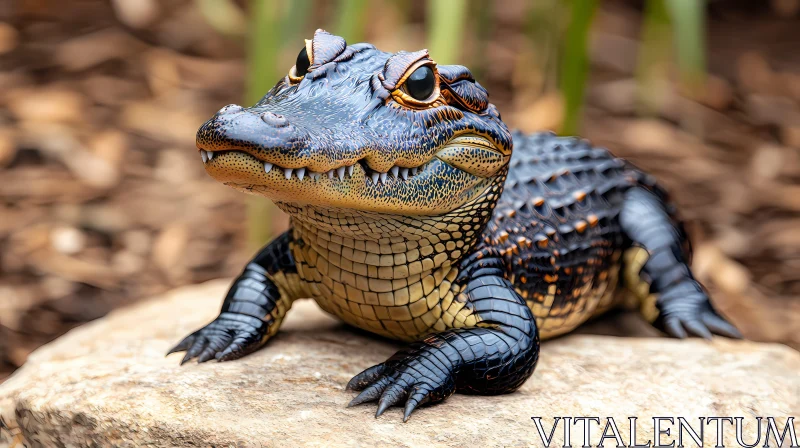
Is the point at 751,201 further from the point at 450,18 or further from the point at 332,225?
the point at 332,225

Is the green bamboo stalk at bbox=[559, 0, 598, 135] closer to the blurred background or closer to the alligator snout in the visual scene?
the blurred background

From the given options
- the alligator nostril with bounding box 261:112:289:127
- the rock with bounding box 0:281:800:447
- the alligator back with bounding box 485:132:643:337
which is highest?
the alligator nostril with bounding box 261:112:289:127

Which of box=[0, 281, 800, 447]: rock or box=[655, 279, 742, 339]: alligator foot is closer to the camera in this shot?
box=[0, 281, 800, 447]: rock

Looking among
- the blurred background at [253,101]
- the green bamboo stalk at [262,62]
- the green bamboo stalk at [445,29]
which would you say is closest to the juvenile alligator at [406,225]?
the green bamboo stalk at [445,29]

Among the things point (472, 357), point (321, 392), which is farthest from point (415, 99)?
point (321, 392)

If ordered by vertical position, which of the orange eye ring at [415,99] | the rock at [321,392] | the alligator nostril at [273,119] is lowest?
the rock at [321,392]

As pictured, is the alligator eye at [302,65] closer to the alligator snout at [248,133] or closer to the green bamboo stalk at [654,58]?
the alligator snout at [248,133]

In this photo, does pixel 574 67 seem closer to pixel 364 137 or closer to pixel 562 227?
pixel 562 227

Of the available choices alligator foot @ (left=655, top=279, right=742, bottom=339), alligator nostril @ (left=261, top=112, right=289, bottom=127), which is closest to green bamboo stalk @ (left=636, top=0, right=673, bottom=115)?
alligator foot @ (left=655, top=279, right=742, bottom=339)
